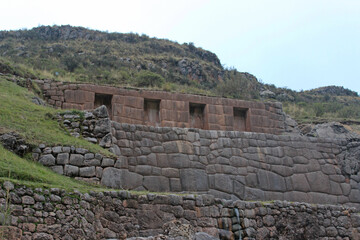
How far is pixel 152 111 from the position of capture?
14.6 m

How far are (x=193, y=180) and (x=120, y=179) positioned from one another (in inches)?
93.6

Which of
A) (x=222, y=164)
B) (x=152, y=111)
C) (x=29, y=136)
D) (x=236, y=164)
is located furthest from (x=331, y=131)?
(x=29, y=136)

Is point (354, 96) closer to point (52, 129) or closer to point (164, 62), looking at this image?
point (164, 62)

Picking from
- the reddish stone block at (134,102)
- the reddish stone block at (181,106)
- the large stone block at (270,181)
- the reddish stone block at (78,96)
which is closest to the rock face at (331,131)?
the reddish stone block at (181,106)

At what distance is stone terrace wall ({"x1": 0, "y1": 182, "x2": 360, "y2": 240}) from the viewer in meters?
6.02

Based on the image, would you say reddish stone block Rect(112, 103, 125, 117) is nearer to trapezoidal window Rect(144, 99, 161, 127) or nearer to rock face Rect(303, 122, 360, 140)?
trapezoidal window Rect(144, 99, 161, 127)

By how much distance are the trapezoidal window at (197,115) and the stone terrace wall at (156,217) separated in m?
Result: 6.24

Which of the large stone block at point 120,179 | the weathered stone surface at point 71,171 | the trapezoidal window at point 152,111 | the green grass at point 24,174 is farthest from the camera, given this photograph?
the trapezoidal window at point 152,111

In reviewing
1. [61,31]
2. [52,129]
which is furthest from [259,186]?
[61,31]

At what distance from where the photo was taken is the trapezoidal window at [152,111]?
1440 cm

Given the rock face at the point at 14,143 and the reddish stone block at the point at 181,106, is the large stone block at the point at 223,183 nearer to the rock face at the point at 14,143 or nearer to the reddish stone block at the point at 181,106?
the reddish stone block at the point at 181,106

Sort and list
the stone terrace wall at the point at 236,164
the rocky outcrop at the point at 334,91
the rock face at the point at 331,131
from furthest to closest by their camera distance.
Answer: the rocky outcrop at the point at 334,91 < the rock face at the point at 331,131 < the stone terrace wall at the point at 236,164

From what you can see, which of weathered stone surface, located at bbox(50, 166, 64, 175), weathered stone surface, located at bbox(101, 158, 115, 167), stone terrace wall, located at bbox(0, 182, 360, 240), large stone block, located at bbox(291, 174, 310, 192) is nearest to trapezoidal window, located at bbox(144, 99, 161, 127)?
large stone block, located at bbox(291, 174, 310, 192)

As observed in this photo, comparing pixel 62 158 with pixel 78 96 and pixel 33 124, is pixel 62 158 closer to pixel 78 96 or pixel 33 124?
pixel 33 124
